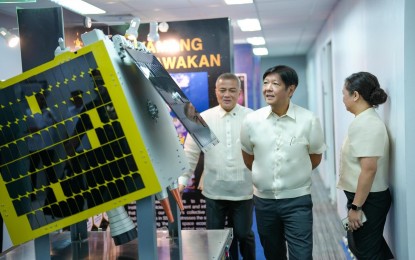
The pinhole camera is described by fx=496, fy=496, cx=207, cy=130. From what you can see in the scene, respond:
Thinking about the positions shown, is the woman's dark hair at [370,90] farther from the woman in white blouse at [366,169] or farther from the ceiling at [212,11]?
the ceiling at [212,11]

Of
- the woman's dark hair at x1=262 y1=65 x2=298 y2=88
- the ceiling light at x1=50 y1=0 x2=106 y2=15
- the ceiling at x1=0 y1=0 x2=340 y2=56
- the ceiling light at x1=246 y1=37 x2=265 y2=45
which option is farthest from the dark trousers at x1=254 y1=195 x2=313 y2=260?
the ceiling light at x1=246 y1=37 x2=265 y2=45

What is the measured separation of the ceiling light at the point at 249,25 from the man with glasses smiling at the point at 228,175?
13.7 feet

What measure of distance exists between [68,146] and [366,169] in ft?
6.44

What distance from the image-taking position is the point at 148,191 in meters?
1.43

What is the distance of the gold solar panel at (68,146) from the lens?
142 centimetres

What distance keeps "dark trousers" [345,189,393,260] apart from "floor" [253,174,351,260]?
1.36m

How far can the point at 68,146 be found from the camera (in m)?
1.46

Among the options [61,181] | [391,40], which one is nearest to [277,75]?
[391,40]

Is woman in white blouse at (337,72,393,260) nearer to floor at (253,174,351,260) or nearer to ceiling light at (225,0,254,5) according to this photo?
floor at (253,174,351,260)

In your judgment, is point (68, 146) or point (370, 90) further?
point (370, 90)

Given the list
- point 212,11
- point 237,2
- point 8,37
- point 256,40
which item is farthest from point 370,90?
point 256,40

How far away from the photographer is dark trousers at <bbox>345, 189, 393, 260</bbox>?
3.00m

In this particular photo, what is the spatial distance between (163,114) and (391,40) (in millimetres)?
1794

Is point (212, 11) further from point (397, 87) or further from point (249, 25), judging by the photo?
point (397, 87)
